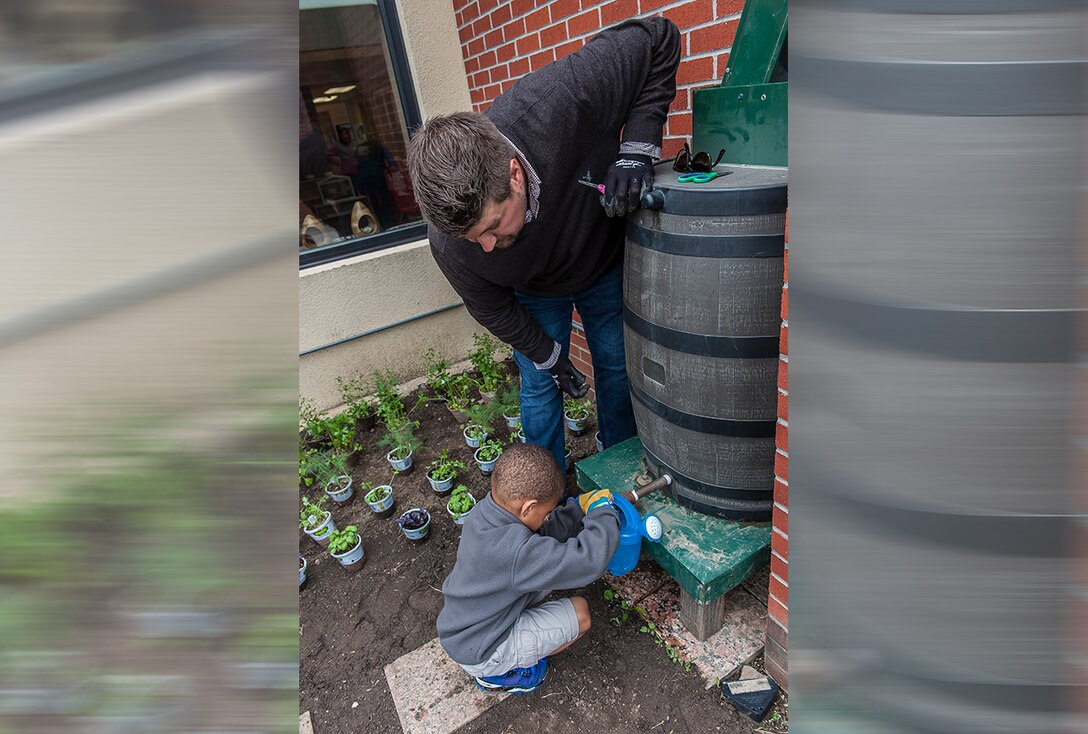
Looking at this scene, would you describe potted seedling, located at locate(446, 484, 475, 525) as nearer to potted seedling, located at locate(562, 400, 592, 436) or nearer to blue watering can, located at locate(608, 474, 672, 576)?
potted seedling, located at locate(562, 400, 592, 436)

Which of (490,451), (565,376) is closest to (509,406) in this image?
(490,451)

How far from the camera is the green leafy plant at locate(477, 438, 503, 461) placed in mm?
3291

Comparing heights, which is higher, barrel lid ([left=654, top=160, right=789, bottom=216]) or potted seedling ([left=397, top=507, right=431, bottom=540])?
barrel lid ([left=654, top=160, right=789, bottom=216])

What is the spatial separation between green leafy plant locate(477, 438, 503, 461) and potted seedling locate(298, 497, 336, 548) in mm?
842

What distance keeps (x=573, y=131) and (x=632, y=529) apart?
4.59 feet

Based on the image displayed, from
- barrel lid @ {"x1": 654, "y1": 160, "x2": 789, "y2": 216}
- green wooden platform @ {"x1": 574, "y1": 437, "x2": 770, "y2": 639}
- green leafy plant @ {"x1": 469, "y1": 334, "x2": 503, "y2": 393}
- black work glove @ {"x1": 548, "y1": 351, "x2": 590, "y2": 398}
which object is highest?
barrel lid @ {"x1": 654, "y1": 160, "x2": 789, "y2": 216}

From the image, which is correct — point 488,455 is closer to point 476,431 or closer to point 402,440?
point 476,431

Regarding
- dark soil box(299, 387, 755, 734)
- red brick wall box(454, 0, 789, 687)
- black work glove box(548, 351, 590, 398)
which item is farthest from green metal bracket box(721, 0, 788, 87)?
dark soil box(299, 387, 755, 734)

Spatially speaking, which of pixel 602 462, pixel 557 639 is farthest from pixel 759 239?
pixel 557 639

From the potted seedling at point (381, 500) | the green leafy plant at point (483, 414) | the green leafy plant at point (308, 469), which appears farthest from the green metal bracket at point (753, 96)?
the green leafy plant at point (308, 469)

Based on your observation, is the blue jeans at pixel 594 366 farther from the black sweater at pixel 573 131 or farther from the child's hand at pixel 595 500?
the child's hand at pixel 595 500

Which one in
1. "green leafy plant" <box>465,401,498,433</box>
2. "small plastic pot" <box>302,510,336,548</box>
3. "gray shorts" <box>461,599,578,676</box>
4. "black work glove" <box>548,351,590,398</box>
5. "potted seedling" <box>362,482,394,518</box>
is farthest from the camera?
"green leafy plant" <box>465,401,498,433</box>

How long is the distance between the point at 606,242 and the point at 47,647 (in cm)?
231

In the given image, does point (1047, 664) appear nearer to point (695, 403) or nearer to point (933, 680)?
point (933, 680)
